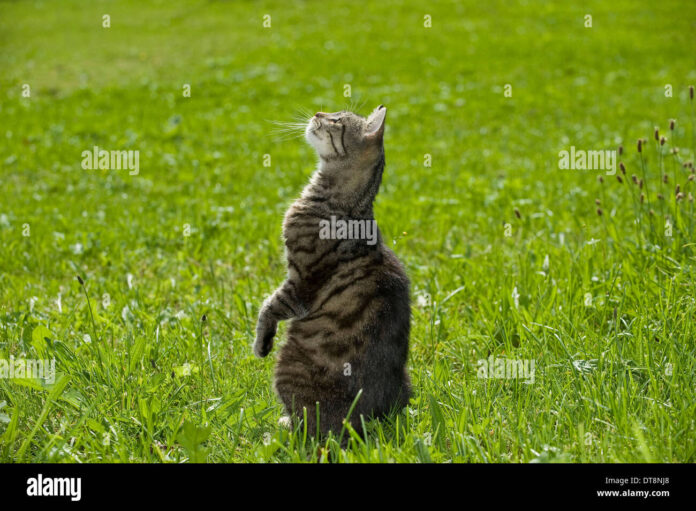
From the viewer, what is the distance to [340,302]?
374 centimetres

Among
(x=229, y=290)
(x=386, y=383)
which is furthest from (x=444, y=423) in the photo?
(x=229, y=290)

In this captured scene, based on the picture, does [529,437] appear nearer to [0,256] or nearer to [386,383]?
[386,383]

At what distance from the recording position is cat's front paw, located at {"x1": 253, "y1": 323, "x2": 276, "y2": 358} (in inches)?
153

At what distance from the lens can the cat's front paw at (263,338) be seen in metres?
3.88

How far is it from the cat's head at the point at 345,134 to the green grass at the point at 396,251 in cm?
138

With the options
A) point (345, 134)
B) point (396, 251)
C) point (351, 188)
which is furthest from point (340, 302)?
point (396, 251)

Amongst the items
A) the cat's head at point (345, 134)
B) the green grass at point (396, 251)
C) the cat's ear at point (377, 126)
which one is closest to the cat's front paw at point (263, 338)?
the green grass at point (396, 251)

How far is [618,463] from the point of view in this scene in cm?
295

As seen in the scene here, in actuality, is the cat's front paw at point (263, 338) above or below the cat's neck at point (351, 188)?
below

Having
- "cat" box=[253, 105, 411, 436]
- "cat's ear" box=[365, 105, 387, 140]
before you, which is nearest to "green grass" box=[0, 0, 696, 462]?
"cat" box=[253, 105, 411, 436]

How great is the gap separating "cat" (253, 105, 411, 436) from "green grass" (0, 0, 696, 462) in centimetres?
20

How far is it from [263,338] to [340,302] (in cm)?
56

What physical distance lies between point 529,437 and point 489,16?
84.9ft

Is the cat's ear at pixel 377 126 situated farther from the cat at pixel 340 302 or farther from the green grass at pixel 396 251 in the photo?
the green grass at pixel 396 251
